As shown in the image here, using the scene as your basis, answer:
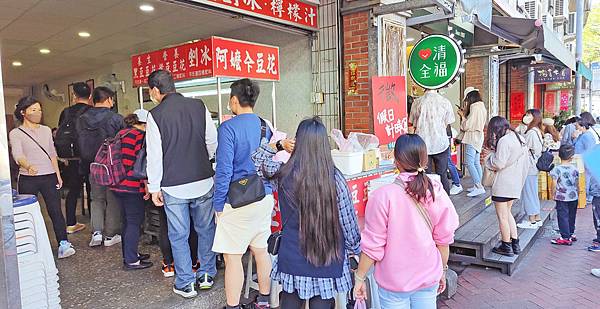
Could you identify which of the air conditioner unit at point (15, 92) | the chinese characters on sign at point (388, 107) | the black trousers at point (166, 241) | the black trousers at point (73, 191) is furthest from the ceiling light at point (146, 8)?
the air conditioner unit at point (15, 92)

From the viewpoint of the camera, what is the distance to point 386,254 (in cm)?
214

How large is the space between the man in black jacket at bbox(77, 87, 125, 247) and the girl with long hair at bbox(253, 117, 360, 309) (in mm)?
2541

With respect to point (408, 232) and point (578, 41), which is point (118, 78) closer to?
point (408, 232)

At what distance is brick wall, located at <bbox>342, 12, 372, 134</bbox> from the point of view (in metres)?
5.27

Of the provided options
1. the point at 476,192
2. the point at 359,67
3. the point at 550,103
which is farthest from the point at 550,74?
the point at 359,67

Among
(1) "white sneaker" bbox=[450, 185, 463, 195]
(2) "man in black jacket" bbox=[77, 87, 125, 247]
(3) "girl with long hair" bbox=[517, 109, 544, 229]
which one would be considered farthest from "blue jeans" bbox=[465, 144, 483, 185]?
(2) "man in black jacket" bbox=[77, 87, 125, 247]

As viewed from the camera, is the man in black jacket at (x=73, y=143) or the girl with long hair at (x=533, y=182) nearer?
the man in black jacket at (x=73, y=143)

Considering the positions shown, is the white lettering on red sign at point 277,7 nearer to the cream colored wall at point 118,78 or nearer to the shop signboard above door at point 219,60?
the shop signboard above door at point 219,60

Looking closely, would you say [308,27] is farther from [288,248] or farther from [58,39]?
[58,39]

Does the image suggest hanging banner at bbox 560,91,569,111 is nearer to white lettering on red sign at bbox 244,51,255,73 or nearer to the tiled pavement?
the tiled pavement

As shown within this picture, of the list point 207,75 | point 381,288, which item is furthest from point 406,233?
point 207,75

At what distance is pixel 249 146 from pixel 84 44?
21.4 feet

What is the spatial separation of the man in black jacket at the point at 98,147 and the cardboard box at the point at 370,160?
95.5 inches

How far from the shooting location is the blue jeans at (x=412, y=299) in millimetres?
2162
